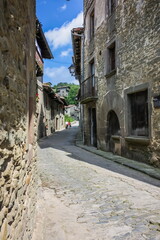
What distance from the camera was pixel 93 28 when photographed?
12.1m

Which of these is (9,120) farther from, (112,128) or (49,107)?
(49,107)

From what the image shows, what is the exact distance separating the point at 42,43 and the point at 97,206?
9218 mm

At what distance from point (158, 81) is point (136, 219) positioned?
4352 mm

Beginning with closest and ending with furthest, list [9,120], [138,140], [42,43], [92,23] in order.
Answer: [9,120], [138,140], [42,43], [92,23]

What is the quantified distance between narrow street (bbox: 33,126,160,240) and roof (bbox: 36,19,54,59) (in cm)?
652

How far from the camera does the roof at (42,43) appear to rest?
910cm

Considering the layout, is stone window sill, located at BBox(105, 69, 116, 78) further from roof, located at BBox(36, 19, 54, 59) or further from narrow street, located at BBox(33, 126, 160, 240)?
narrow street, located at BBox(33, 126, 160, 240)

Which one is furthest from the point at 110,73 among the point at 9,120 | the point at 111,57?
the point at 9,120

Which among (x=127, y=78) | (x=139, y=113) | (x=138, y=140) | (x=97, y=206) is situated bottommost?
(x=97, y=206)

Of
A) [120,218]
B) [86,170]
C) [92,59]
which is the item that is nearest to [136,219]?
[120,218]

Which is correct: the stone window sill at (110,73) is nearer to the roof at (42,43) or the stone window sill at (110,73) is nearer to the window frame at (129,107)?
the window frame at (129,107)

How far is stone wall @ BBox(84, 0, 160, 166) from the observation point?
6383 millimetres

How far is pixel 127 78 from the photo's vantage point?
25.7 feet

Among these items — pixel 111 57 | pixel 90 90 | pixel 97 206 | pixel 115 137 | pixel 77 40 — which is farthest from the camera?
pixel 77 40
